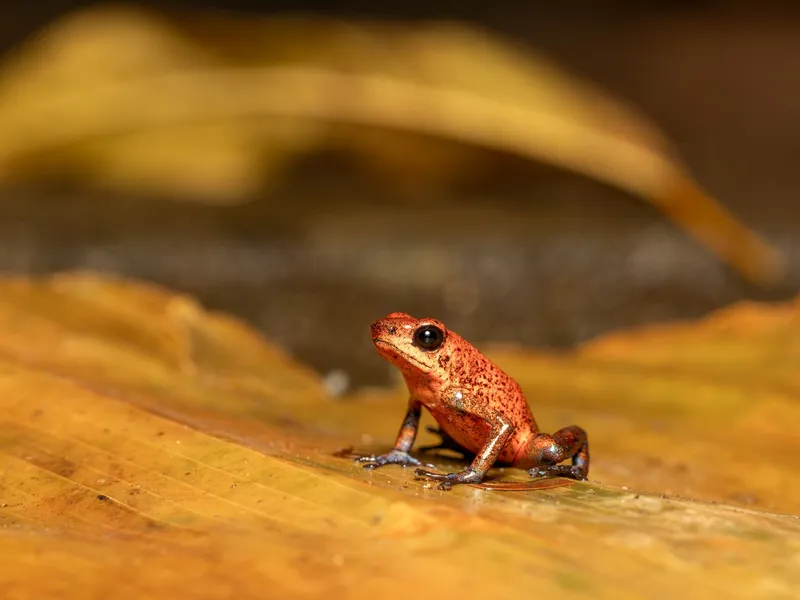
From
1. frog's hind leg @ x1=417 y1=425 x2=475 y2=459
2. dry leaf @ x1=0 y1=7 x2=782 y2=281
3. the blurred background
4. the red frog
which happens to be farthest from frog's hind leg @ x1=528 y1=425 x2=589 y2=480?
dry leaf @ x1=0 y1=7 x2=782 y2=281

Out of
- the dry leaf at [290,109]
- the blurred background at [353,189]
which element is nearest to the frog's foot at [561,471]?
the blurred background at [353,189]

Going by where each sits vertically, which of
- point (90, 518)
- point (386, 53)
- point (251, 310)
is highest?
point (386, 53)

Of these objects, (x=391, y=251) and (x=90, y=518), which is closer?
(x=90, y=518)

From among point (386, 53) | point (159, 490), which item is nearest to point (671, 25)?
point (386, 53)

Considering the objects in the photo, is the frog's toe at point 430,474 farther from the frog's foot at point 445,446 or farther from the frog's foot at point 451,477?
the frog's foot at point 445,446

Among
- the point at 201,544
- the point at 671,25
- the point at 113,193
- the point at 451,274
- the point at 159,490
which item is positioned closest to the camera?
the point at 201,544

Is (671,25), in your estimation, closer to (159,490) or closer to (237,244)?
(237,244)
